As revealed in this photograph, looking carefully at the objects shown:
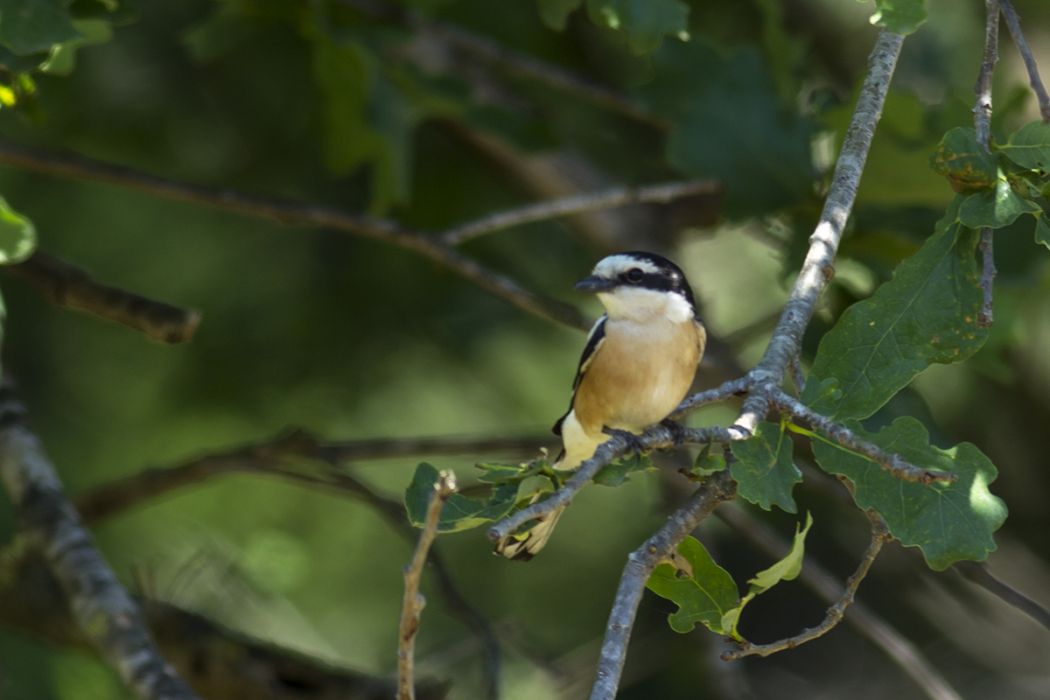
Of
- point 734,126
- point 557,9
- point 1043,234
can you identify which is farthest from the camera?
point 734,126

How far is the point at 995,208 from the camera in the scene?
257 centimetres

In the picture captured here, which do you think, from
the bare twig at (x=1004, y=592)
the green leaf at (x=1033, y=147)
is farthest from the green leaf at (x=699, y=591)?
the bare twig at (x=1004, y=592)

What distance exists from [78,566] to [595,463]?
214 centimetres

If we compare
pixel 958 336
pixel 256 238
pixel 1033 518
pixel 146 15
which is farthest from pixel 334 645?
pixel 958 336

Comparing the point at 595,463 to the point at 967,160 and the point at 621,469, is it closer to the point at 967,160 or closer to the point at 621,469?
the point at 621,469

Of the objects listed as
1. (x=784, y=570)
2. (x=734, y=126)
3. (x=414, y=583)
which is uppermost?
(x=414, y=583)

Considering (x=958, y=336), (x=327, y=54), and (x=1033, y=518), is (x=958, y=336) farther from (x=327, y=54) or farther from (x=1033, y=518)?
(x=1033, y=518)

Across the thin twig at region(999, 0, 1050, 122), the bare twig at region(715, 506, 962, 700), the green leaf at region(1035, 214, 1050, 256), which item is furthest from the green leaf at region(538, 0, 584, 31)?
the bare twig at region(715, 506, 962, 700)

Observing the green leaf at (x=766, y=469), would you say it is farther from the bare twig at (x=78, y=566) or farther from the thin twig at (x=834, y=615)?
the bare twig at (x=78, y=566)

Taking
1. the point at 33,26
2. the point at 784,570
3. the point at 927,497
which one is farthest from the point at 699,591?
the point at 33,26

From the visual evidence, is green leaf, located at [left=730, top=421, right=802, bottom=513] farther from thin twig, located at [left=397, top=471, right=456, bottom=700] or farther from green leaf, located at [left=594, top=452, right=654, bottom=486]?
thin twig, located at [left=397, top=471, right=456, bottom=700]

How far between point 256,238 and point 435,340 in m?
0.92

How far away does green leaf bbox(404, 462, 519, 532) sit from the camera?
2.26 meters

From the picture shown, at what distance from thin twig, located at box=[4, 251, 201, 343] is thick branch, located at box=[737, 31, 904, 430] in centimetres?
184
